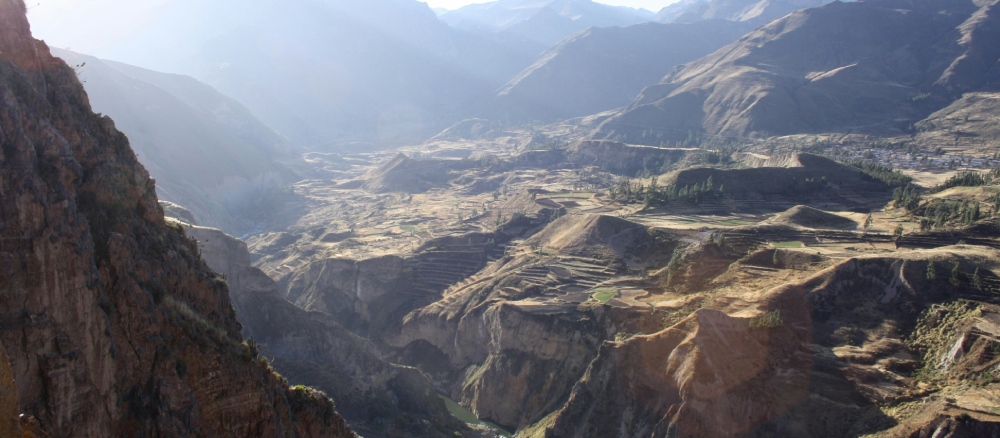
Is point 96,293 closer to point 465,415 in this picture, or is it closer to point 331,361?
point 331,361

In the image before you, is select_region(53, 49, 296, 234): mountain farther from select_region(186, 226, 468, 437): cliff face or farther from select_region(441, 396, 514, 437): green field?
select_region(441, 396, 514, 437): green field

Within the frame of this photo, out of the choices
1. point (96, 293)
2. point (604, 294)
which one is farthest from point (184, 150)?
point (96, 293)

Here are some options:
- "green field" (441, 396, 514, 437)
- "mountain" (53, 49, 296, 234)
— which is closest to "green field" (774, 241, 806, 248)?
"green field" (441, 396, 514, 437)

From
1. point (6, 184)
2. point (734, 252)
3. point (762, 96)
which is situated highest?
point (762, 96)

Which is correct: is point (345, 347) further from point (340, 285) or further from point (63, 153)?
point (63, 153)

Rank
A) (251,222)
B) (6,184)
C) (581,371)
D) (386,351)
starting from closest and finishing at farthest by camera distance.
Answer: (6,184), (581,371), (386,351), (251,222)

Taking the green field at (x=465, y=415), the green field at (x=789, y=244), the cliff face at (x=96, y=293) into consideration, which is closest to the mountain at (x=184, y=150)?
the green field at (x=465, y=415)

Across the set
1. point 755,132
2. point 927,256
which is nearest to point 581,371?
point 927,256

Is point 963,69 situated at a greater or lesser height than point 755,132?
greater
